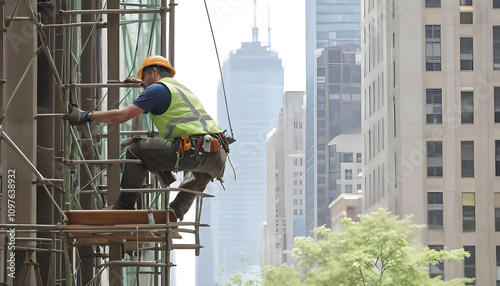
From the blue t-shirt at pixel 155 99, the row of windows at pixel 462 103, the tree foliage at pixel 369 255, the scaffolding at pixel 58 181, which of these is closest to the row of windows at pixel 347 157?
the row of windows at pixel 462 103

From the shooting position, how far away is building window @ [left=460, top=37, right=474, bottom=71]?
71375 millimetres

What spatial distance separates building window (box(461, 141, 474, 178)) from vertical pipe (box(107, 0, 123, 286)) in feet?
198

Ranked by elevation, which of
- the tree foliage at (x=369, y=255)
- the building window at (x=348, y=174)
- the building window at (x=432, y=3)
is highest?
the building window at (x=432, y=3)

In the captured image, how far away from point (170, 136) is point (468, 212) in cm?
6057

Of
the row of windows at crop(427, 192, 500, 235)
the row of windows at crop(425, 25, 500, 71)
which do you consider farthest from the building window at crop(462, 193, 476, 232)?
the row of windows at crop(425, 25, 500, 71)

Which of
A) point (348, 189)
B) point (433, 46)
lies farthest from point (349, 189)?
point (433, 46)

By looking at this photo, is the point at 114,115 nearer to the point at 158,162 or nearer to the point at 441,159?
the point at 158,162

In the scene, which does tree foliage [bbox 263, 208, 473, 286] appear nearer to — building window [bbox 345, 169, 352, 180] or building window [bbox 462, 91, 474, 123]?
building window [bbox 462, 91, 474, 123]

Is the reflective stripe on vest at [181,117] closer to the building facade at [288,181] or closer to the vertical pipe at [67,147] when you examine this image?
the vertical pipe at [67,147]

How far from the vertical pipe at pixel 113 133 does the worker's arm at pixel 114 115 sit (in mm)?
676

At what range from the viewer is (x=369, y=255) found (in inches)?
1594

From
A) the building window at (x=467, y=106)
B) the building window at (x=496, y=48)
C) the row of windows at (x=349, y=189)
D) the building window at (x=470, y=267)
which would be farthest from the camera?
the row of windows at (x=349, y=189)

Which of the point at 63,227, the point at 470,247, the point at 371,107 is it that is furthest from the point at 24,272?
the point at 371,107

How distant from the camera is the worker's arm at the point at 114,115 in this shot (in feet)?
29.1
